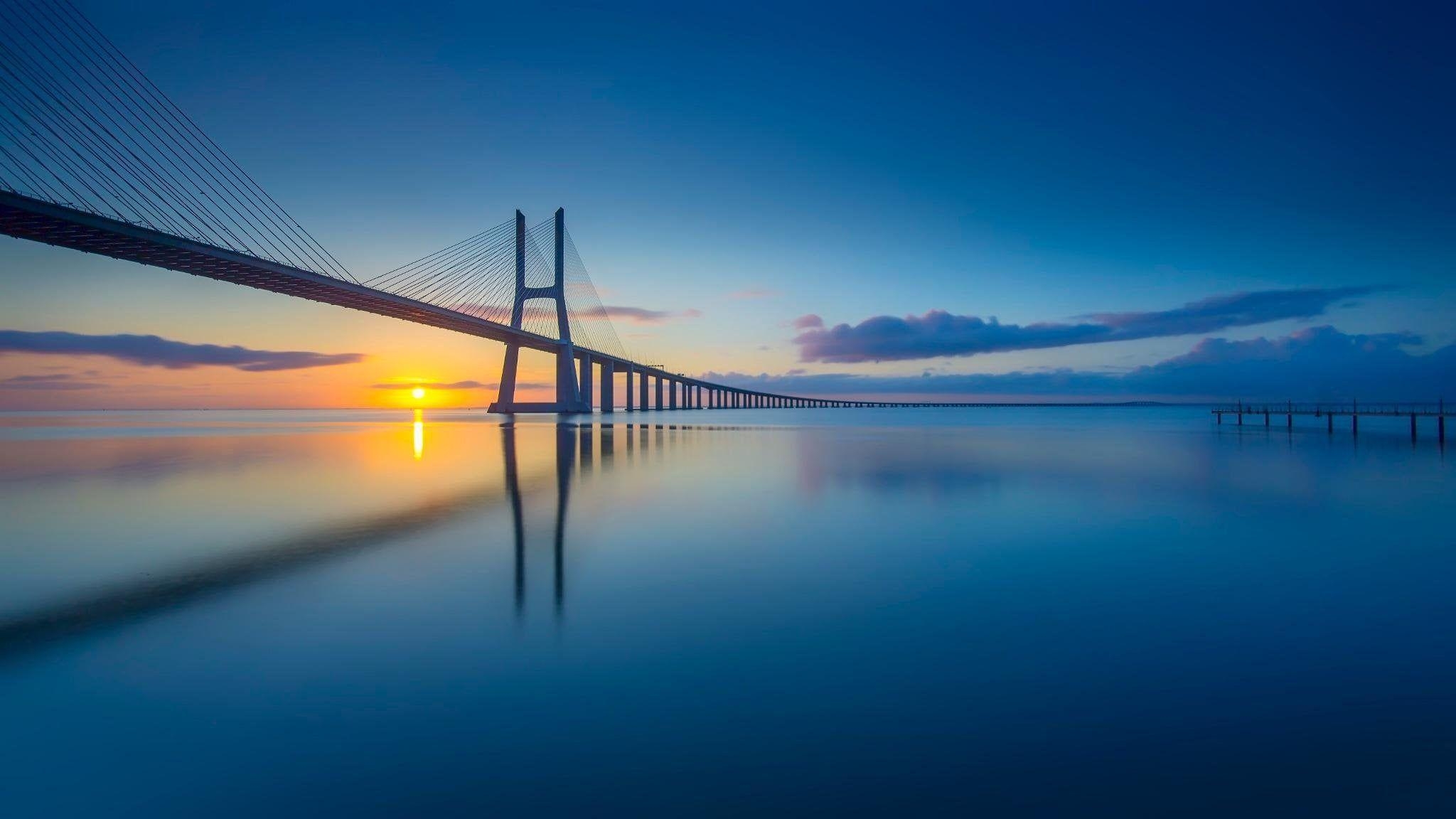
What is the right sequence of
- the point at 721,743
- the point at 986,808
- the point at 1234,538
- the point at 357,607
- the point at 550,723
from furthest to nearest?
the point at 1234,538 → the point at 357,607 → the point at 550,723 → the point at 721,743 → the point at 986,808

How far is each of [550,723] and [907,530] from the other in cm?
789

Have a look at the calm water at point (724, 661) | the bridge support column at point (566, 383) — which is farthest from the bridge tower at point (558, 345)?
the calm water at point (724, 661)

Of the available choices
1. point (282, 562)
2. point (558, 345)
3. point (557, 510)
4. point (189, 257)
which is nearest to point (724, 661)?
point (282, 562)

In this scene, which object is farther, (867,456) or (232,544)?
(867,456)

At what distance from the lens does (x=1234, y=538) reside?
34.7 feet

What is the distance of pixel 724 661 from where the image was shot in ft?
17.3

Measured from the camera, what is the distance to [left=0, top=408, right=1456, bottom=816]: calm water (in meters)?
3.50

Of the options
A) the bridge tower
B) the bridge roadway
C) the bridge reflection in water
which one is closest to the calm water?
the bridge reflection in water

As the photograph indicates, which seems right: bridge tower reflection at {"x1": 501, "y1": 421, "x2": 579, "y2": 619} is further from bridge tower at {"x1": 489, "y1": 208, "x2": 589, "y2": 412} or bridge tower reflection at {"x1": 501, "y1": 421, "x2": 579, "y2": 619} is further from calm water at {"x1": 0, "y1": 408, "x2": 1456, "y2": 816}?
bridge tower at {"x1": 489, "y1": 208, "x2": 589, "y2": 412}

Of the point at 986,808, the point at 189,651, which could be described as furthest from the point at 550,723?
the point at 189,651

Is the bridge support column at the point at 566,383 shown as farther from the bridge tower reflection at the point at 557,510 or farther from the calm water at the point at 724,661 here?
the calm water at the point at 724,661

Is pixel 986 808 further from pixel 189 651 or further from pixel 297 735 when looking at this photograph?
pixel 189 651

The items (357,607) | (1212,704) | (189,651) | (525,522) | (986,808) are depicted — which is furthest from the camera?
(525,522)

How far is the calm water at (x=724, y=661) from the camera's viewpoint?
3.50 meters
